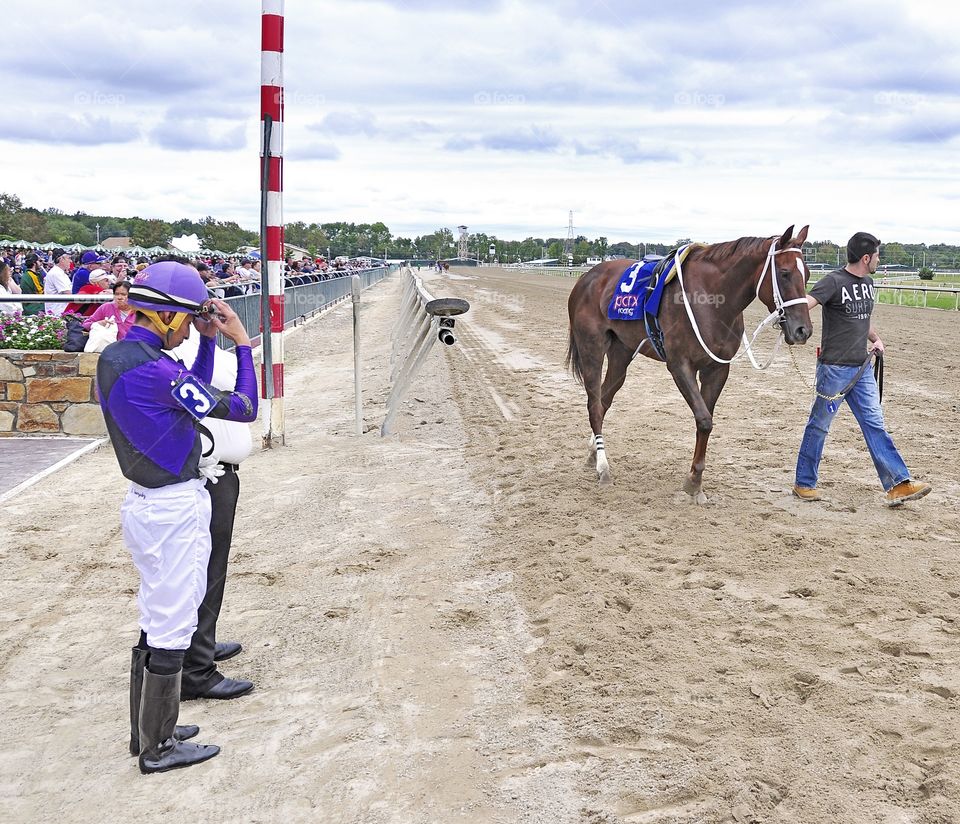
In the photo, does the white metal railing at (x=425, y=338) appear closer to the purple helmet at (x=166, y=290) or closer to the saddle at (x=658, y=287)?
the saddle at (x=658, y=287)

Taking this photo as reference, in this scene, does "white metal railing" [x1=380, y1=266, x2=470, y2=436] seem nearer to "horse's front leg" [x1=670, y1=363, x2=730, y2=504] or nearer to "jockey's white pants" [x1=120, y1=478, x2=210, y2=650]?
"horse's front leg" [x1=670, y1=363, x2=730, y2=504]

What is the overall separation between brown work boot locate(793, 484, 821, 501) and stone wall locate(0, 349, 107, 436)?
21.8ft

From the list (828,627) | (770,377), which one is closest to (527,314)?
(770,377)

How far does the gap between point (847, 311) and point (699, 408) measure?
122cm

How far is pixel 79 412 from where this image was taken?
29.8ft

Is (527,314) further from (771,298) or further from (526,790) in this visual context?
(526,790)

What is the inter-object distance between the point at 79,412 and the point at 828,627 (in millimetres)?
7557

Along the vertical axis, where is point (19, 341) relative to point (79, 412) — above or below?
above

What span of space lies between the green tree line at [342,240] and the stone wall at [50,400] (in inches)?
237

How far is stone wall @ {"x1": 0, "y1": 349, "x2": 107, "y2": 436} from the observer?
29.6 ft

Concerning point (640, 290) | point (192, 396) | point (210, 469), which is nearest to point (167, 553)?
point (210, 469)

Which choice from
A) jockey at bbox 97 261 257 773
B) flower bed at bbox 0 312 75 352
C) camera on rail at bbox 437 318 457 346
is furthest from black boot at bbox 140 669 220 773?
flower bed at bbox 0 312 75 352

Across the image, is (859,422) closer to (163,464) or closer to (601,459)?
(601,459)

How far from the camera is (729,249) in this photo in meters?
6.65
